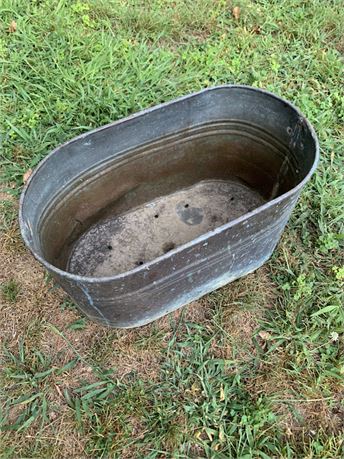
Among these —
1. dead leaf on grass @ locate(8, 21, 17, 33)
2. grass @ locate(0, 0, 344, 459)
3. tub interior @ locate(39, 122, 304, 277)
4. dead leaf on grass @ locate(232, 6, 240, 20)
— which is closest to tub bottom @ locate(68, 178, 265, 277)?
tub interior @ locate(39, 122, 304, 277)

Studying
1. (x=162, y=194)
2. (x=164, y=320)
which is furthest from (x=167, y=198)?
(x=164, y=320)

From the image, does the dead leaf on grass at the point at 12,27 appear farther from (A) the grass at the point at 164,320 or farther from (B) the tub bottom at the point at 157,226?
(B) the tub bottom at the point at 157,226

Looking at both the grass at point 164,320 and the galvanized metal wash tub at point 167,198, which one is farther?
the grass at point 164,320

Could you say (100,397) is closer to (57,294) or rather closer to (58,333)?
(58,333)

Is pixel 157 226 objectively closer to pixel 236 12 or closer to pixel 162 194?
pixel 162 194

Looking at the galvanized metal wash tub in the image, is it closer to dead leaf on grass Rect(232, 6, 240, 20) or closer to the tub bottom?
the tub bottom

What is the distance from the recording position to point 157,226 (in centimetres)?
272

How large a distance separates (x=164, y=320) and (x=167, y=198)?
0.77 metres

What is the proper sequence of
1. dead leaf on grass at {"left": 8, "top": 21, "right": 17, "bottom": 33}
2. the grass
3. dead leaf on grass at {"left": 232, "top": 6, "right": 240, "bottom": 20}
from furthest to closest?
dead leaf on grass at {"left": 232, "top": 6, "right": 240, "bottom": 20} → dead leaf on grass at {"left": 8, "top": 21, "right": 17, "bottom": 33} → the grass

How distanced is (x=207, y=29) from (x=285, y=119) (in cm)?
164

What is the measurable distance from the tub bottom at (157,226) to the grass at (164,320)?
258mm

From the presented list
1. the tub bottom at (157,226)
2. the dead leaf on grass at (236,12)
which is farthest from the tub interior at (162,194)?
the dead leaf on grass at (236,12)

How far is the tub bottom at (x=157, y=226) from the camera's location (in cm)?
257

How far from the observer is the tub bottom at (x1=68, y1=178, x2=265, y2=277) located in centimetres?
257
